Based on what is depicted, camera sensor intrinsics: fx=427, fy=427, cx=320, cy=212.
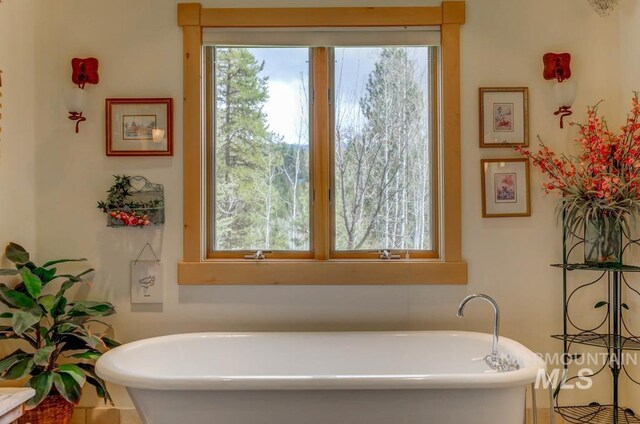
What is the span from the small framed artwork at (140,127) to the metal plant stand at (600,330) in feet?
7.23

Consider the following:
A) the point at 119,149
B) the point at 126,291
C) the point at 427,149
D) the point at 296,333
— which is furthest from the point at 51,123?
the point at 427,149

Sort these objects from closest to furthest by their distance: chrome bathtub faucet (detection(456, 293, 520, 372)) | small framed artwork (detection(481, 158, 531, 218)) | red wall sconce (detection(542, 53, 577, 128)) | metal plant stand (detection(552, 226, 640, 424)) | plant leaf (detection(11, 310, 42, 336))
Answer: plant leaf (detection(11, 310, 42, 336)) < chrome bathtub faucet (detection(456, 293, 520, 372)) < metal plant stand (detection(552, 226, 640, 424)) < red wall sconce (detection(542, 53, 577, 128)) < small framed artwork (detection(481, 158, 531, 218))

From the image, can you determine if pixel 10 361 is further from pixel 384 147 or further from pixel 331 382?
pixel 384 147

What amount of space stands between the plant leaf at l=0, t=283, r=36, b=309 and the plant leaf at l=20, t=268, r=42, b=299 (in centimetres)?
3

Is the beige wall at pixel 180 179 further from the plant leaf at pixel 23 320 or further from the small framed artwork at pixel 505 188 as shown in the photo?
the plant leaf at pixel 23 320

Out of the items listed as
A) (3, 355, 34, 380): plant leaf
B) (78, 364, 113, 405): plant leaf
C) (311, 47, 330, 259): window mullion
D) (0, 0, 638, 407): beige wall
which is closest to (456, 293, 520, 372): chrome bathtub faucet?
(0, 0, 638, 407): beige wall

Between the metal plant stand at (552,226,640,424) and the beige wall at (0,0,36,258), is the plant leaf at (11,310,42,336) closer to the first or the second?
the beige wall at (0,0,36,258)

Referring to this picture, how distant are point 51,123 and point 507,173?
2.54 m

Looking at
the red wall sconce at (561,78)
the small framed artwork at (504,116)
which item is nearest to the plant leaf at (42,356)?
the small framed artwork at (504,116)

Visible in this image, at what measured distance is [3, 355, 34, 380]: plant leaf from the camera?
1828 mm

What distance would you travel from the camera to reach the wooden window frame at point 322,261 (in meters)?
2.34

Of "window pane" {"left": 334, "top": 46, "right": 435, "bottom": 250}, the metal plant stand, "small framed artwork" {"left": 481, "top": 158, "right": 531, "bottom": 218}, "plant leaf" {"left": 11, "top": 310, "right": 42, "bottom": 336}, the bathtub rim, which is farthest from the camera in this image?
"window pane" {"left": 334, "top": 46, "right": 435, "bottom": 250}

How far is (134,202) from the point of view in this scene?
2.35m

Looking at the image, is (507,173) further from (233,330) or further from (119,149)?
(119,149)
